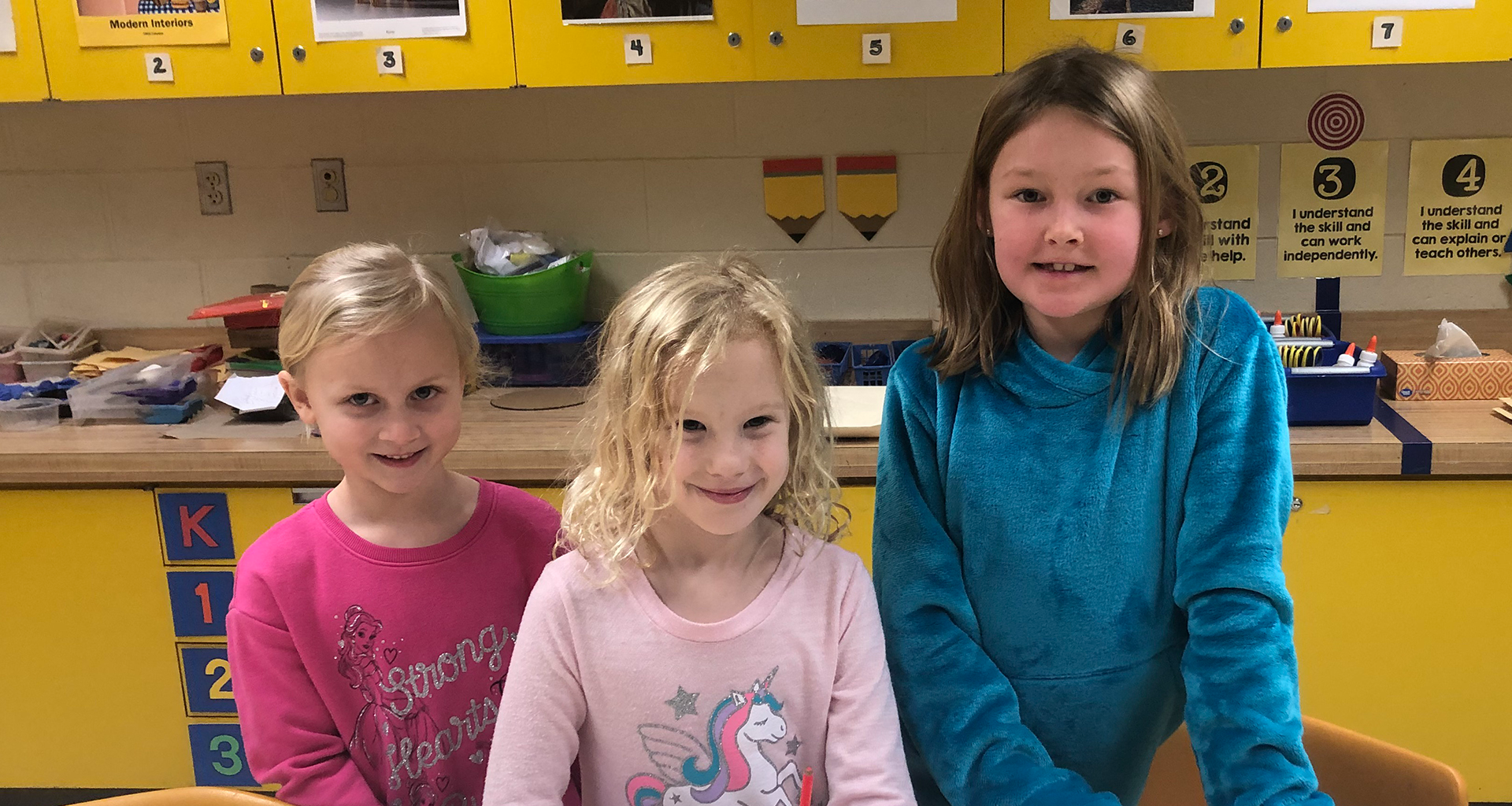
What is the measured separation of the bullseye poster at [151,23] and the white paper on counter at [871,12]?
3.32 feet

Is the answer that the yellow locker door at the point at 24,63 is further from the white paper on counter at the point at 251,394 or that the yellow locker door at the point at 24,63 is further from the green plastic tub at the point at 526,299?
the green plastic tub at the point at 526,299

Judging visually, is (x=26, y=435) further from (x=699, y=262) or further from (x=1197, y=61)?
(x=1197, y=61)

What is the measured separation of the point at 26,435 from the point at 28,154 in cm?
75

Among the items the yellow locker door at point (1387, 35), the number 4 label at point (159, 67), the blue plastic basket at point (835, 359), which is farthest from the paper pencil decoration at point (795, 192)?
the number 4 label at point (159, 67)

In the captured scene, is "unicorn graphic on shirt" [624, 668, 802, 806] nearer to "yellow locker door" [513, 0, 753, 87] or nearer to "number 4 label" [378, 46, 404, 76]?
"yellow locker door" [513, 0, 753, 87]

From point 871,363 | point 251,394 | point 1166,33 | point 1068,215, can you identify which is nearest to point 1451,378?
point 1166,33

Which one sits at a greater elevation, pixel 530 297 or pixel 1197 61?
pixel 1197 61

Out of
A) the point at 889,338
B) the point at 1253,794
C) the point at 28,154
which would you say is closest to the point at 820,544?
the point at 1253,794

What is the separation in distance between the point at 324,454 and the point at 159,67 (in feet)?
2.46

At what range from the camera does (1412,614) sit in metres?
1.90

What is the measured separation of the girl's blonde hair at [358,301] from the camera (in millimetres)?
1085

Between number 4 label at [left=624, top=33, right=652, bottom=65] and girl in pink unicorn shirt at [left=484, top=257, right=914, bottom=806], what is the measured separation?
107 centimetres

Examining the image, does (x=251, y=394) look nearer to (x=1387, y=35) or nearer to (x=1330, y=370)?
(x=1330, y=370)

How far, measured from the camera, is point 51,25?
202cm
